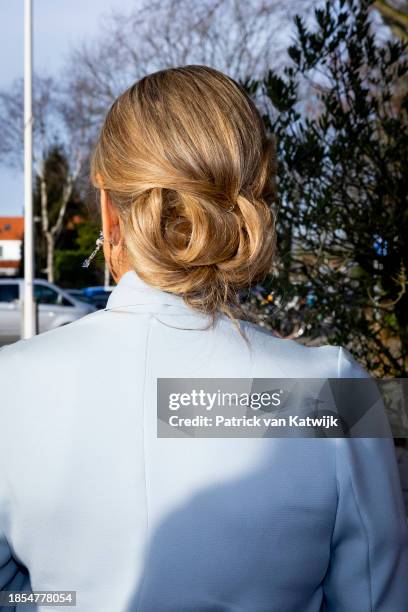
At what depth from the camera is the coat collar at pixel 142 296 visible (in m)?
1.38

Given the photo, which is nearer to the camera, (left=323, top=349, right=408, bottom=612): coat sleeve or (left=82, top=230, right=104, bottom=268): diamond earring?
(left=323, top=349, right=408, bottom=612): coat sleeve

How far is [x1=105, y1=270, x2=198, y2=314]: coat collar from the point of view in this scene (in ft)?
4.52

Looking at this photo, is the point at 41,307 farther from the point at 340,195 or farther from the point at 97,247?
the point at 97,247

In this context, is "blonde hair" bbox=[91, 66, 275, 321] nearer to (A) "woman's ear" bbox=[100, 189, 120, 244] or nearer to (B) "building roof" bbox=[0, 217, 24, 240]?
(A) "woman's ear" bbox=[100, 189, 120, 244]

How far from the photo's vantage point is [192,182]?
1.32m

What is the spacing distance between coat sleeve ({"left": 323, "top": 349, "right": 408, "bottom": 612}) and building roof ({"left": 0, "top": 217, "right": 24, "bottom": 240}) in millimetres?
66242

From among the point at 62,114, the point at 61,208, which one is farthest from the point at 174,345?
the point at 61,208

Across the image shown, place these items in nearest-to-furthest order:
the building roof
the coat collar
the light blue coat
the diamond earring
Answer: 1. the light blue coat
2. the coat collar
3. the diamond earring
4. the building roof

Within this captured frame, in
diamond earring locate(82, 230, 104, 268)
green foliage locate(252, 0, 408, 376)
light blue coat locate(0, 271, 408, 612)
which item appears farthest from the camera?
green foliage locate(252, 0, 408, 376)

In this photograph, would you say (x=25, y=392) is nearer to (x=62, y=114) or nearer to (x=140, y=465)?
(x=140, y=465)

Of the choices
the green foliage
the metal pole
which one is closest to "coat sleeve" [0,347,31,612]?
the green foliage

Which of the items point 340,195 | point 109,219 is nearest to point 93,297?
point 340,195

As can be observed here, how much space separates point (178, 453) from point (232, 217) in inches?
16.1

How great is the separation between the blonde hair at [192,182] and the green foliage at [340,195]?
3207 millimetres
